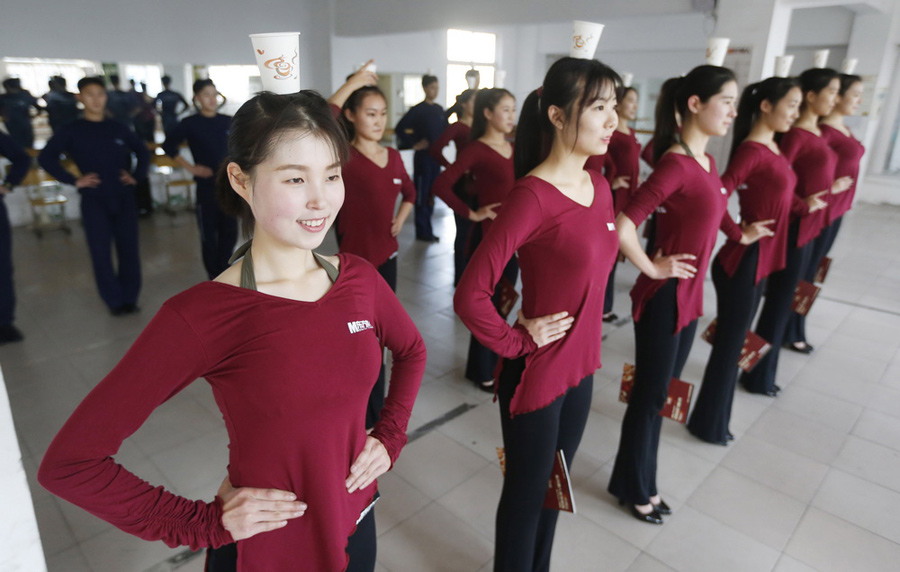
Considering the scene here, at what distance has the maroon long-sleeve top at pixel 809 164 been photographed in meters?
3.54

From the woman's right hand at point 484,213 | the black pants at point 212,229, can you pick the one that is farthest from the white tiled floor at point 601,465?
the woman's right hand at point 484,213

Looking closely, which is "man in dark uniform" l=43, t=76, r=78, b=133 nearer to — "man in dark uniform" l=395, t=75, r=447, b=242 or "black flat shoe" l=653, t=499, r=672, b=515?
"man in dark uniform" l=395, t=75, r=447, b=242

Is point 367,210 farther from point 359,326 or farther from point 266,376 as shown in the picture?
point 266,376

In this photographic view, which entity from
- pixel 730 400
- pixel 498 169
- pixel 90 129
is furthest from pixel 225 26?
pixel 730 400

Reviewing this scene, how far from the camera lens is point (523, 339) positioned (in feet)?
5.83

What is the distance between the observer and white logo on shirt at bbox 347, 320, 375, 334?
3.90 feet

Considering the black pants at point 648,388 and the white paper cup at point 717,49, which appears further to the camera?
the white paper cup at point 717,49

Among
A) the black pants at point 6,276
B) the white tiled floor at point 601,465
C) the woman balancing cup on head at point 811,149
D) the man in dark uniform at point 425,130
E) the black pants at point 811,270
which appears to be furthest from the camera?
the man in dark uniform at point 425,130

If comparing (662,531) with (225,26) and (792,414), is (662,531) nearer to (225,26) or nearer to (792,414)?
(792,414)

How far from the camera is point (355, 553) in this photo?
4.48ft

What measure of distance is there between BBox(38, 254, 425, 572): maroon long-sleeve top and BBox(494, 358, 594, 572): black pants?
2.32 feet

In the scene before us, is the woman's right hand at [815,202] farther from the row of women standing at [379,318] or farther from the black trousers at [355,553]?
the black trousers at [355,553]

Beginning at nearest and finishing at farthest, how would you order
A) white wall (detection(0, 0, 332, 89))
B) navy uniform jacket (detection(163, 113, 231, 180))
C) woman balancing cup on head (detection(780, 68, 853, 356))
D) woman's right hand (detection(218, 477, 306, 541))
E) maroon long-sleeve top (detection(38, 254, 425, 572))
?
maroon long-sleeve top (detection(38, 254, 425, 572)) < woman's right hand (detection(218, 477, 306, 541)) < woman balancing cup on head (detection(780, 68, 853, 356)) < navy uniform jacket (detection(163, 113, 231, 180)) < white wall (detection(0, 0, 332, 89))

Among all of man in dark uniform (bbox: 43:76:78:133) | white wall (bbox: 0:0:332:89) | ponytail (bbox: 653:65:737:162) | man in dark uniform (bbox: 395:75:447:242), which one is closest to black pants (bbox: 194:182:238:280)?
man in dark uniform (bbox: 395:75:447:242)
